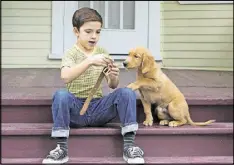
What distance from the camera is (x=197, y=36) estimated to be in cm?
544

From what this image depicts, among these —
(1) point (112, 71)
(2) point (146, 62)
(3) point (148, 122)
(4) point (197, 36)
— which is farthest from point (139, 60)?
(4) point (197, 36)

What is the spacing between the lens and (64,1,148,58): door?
17.5 feet

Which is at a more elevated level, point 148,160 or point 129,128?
point 129,128

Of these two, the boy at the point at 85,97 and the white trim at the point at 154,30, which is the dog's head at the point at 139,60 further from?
the white trim at the point at 154,30

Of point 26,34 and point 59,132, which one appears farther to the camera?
point 26,34

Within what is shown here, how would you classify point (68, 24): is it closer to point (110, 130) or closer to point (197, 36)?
point (197, 36)

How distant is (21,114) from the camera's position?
287 cm

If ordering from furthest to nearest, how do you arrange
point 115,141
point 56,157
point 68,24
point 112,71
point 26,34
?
1. point 26,34
2. point 68,24
3. point 115,141
4. point 112,71
5. point 56,157

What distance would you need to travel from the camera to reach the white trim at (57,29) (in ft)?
17.3

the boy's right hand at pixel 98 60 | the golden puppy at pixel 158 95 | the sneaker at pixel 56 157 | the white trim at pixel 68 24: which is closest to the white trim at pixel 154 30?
the white trim at pixel 68 24

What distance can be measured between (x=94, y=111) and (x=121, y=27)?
113 inches

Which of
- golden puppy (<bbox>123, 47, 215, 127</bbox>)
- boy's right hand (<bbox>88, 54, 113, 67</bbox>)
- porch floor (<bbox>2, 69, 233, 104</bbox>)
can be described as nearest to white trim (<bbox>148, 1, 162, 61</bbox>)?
porch floor (<bbox>2, 69, 233, 104</bbox>)

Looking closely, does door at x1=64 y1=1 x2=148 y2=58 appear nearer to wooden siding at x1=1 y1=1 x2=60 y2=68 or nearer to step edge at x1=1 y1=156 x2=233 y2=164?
wooden siding at x1=1 y1=1 x2=60 y2=68

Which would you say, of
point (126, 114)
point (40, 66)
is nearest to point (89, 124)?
point (126, 114)
